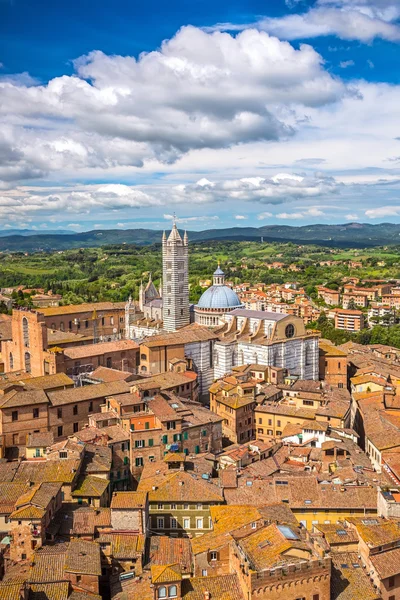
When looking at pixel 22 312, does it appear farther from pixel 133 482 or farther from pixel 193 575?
pixel 193 575

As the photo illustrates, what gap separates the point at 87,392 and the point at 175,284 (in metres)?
27.2

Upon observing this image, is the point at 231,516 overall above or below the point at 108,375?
below

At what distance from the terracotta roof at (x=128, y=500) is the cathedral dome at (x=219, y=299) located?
1510 inches

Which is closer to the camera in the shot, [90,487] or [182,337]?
[90,487]

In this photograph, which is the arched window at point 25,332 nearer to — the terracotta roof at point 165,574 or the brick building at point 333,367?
the brick building at point 333,367

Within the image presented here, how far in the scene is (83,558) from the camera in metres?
27.2

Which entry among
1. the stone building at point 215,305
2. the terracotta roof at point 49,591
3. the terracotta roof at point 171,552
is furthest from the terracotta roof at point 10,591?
the stone building at point 215,305

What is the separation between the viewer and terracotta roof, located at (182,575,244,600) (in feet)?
82.5

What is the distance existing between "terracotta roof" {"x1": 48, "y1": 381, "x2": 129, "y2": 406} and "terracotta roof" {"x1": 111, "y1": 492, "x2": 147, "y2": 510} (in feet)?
45.5

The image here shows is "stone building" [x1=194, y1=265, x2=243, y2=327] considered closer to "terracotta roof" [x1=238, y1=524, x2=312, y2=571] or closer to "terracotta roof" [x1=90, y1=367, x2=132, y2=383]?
"terracotta roof" [x1=90, y1=367, x2=132, y2=383]

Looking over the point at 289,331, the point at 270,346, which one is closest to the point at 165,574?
the point at 270,346

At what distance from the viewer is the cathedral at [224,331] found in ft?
200

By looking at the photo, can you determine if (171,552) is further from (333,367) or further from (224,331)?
(333,367)

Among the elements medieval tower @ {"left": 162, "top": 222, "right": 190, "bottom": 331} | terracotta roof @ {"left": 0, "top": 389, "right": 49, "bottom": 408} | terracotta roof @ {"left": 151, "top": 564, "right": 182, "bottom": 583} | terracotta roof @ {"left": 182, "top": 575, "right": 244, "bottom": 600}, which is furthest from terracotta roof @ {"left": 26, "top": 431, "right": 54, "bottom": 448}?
Result: medieval tower @ {"left": 162, "top": 222, "right": 190, "bottom": 331}
